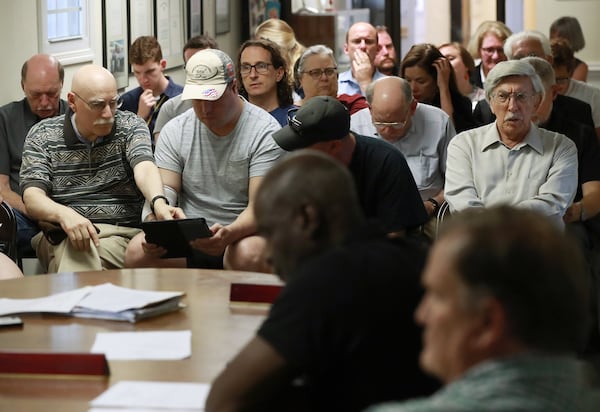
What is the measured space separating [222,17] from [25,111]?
471cm

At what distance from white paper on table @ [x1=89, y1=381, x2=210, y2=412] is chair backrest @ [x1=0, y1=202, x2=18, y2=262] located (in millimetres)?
2387

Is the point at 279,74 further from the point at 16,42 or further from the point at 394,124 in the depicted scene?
the point at 16,42

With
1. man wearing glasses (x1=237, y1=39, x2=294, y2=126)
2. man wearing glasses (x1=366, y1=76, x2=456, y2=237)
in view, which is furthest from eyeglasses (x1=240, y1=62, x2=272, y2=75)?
man wearing glasses (x1=366, y1=76, x2=456, y2=237)

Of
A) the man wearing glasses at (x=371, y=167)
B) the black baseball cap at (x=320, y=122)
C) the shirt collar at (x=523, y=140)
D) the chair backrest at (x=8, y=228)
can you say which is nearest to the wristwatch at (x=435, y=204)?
the shirt collar at (x=523, y=140)

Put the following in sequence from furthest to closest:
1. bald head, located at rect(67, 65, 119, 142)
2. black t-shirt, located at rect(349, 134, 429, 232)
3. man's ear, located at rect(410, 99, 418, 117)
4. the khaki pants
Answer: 1. man's ear, located at rect(410, 99, 418, 117)
2. bald head, located at rect(67, 65, 119, 142)
3. the khaki pants
4. black t-shirt, located at rect(349, 134, 429, 232)

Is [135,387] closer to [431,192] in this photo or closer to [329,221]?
[329,221]

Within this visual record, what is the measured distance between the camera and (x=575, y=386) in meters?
1.40

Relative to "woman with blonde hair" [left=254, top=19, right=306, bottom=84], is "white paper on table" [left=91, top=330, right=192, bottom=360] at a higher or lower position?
lower

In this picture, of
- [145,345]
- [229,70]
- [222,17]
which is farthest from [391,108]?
[222,17]

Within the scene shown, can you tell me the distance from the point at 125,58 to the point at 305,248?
18.4 feet

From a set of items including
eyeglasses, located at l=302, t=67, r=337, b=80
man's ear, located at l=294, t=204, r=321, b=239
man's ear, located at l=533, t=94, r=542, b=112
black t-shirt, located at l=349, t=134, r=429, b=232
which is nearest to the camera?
man's ear, located at l=294, t=204, r=321, b=239

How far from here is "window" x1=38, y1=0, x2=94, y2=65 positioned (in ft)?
20.6

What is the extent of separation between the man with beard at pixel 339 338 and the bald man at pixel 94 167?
269 cm

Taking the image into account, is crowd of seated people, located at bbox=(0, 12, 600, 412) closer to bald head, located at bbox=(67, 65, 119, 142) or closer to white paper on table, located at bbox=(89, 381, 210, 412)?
bald head, located at bbox=(67, 65, 119, 142)
